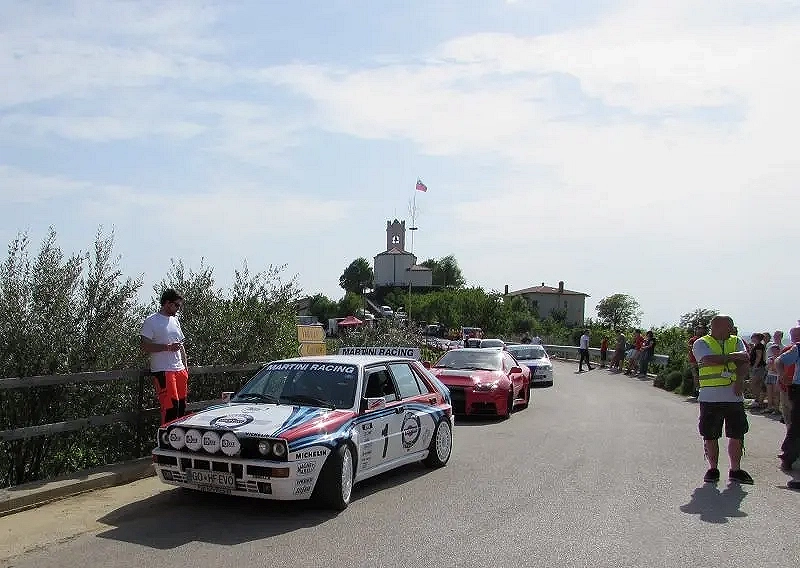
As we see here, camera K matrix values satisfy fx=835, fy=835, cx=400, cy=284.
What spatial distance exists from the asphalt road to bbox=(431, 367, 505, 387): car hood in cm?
458

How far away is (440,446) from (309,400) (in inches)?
92.3

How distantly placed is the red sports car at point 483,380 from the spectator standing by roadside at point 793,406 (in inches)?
234

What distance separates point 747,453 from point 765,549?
5.79 meters

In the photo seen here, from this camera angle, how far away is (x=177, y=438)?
25.0ft

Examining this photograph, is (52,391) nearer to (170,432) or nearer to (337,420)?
(170,432)

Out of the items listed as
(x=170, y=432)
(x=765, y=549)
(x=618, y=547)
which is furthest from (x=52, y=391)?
(x=765, y=549)

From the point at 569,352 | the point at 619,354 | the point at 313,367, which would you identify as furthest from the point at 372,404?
the point at 569,352

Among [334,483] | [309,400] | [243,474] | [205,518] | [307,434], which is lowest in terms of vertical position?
[205,518]

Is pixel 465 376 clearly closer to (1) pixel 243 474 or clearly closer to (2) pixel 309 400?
(2) pixel 309 400

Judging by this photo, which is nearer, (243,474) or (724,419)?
(243,474)

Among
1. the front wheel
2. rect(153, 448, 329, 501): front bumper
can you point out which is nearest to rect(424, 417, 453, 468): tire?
rect(153, 448, 329, 501): front bumper

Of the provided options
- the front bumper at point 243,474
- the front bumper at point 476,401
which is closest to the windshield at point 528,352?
the front bumper at point 476,401

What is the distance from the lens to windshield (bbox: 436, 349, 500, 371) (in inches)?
670

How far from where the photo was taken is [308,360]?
9.30 m
